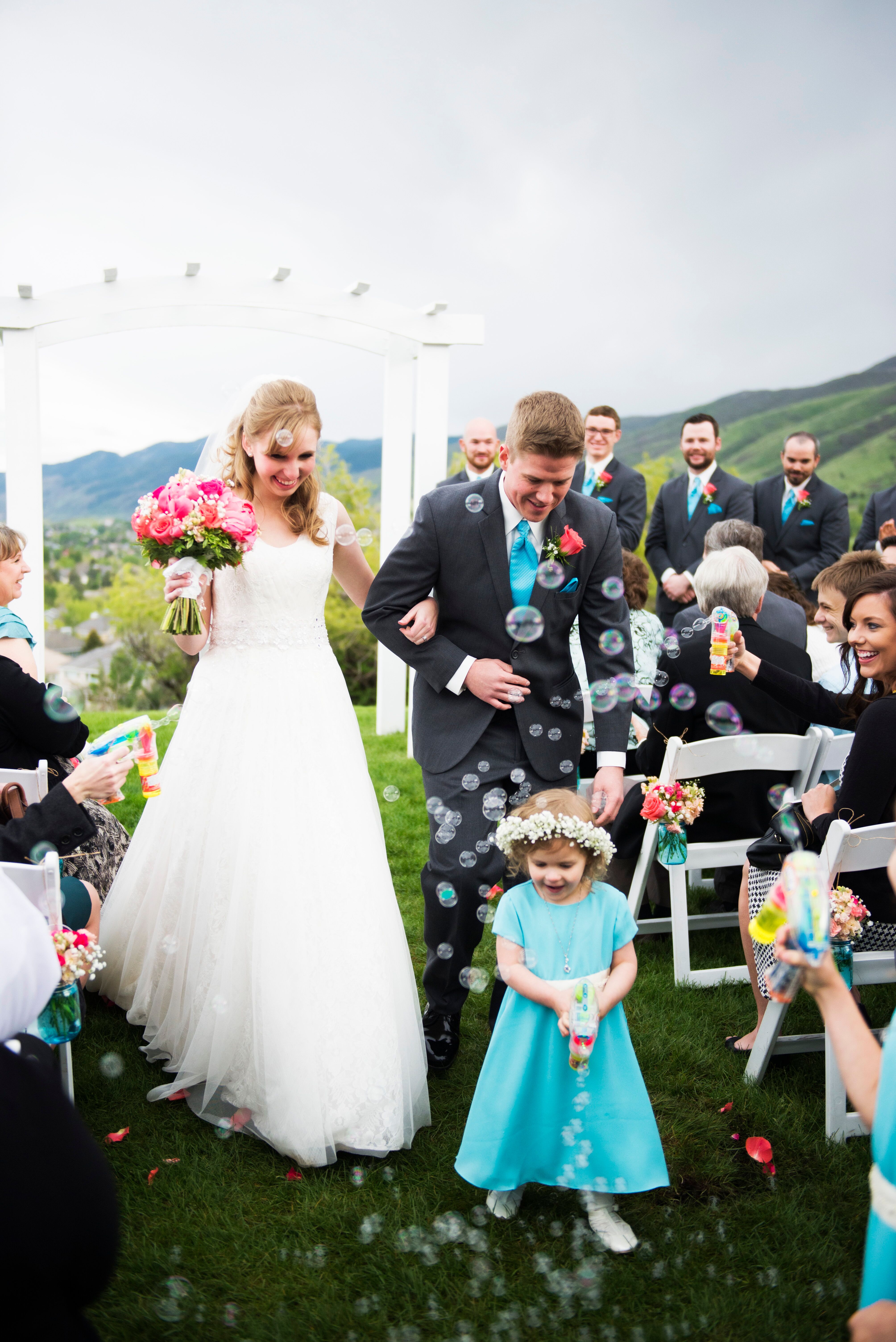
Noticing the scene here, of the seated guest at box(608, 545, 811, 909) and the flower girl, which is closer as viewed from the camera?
the flower girl

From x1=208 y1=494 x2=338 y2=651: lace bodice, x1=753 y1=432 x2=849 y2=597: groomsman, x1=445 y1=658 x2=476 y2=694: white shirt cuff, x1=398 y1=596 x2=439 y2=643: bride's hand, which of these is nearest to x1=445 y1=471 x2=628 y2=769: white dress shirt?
x1=445 y1=658 x2=476 y2=694: white shirt cuff

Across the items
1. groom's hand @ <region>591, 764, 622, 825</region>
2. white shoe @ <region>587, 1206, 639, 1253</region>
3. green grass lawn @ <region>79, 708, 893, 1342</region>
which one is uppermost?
groom's hand @ <region>591, 764, 622, 825</region>

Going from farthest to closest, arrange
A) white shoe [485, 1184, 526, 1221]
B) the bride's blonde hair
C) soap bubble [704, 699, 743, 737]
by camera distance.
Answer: soap bubble [704, 699, 743, 737] → the bride's blonde hair → white shoe [485, 1184, 526, 1221]

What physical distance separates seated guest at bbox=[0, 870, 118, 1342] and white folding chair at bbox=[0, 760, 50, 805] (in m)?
1.68

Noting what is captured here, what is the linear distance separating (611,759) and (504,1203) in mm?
1537

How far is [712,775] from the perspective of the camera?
4668 mm

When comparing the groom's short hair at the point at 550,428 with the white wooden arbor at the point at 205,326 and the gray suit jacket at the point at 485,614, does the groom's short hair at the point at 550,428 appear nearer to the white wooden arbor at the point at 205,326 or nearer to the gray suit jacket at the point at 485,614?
the gray suit jacket at the point at 485,614

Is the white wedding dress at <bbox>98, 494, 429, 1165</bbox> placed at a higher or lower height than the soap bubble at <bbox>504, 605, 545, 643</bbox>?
lower

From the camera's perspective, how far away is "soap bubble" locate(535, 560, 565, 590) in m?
3.51

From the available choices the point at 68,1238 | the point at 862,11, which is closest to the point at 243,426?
the point at 68,1238

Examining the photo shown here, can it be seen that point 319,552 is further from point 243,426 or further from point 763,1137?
point 763,1137

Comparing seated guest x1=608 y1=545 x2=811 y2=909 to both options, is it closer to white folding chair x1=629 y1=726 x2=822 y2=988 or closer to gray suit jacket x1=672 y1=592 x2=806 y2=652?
white folding chair x1=629 y1=726 x2=822 y2=988

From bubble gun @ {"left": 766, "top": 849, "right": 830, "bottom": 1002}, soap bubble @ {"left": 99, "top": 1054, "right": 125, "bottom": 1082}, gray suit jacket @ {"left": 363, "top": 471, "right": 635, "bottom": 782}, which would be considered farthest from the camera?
soap bubble @ {"left": 99, "top": 1054, "right": 125, "bottom": 1082}

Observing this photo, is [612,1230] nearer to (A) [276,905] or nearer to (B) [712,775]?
(A) [276,905]
